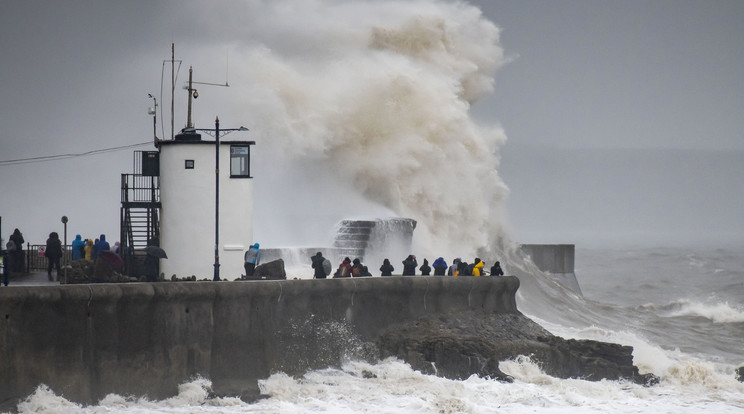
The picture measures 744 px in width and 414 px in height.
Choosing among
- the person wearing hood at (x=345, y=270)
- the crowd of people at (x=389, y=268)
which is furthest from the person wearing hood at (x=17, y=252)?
the person wearing hood at (x=345, y=270)

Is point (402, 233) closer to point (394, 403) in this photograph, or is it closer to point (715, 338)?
point (715, 338)

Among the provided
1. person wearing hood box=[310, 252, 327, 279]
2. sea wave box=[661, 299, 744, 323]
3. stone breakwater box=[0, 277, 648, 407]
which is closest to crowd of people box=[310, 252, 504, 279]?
person wearing hood box=[310, 252, 327, 279]

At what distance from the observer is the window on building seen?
20.6 meters

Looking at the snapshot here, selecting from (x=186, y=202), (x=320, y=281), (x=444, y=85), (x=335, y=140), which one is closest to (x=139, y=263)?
(x=186, y=202)

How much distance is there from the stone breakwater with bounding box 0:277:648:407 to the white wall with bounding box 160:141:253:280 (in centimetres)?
227

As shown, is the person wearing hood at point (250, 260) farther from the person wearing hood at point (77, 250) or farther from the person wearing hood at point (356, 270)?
the person wearing hood at point (77, 250)

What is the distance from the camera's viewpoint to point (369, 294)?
1969cm

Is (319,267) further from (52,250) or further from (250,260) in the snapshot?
(52,250)

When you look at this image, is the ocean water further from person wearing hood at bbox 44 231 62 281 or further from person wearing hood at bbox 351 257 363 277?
person wearing hood at bbox 44 231 62 281

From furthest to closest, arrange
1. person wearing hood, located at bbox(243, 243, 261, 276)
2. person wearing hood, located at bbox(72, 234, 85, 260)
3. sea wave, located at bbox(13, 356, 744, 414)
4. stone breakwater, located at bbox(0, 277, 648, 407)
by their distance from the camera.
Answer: person wearing hood, located at bbox(72, 234, 85, 260) < person wearing hood, located at bbox(243, 243, 261, 276) < sea wave, located at bbox(13, 356, 744, 414) < stone breakwater, located at bbox(0, 277, 648, 407)

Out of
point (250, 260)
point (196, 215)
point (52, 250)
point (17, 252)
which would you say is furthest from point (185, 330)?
point (17, 252)

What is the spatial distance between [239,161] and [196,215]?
118 centimetres

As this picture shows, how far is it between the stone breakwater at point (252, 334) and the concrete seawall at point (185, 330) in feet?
0.05

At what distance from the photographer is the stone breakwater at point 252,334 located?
50.9ft
